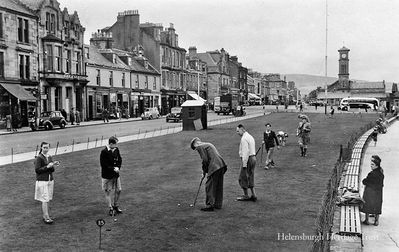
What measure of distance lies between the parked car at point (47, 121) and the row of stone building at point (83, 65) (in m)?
2.43

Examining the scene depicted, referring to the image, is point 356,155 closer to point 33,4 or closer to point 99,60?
point 33,4

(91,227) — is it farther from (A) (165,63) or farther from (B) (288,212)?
(A) (165,63)

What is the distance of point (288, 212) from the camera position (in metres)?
10.2

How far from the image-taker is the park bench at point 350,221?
897 cm

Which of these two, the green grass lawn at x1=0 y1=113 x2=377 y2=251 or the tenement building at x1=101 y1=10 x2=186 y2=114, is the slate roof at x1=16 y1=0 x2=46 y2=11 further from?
the green grass lawn at x1=0 y1=113 x2=377 y2=251

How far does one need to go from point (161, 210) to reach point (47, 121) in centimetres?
2856

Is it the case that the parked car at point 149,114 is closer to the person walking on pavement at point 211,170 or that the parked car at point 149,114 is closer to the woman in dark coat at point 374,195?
the person walking on pavement at point 211,170

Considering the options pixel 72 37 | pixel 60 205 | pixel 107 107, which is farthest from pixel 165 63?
pixel 60 205

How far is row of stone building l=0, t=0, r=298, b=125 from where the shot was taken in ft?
124

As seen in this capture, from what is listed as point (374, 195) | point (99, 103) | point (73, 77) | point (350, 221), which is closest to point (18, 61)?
Answer: point (73, 77)

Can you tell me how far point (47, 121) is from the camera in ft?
118

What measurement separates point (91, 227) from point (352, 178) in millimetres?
9521

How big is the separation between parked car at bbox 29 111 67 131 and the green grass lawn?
18819 millimetres

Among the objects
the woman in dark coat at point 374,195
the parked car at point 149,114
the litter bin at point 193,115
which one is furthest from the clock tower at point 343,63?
the woman in dark coat at point 374,195
